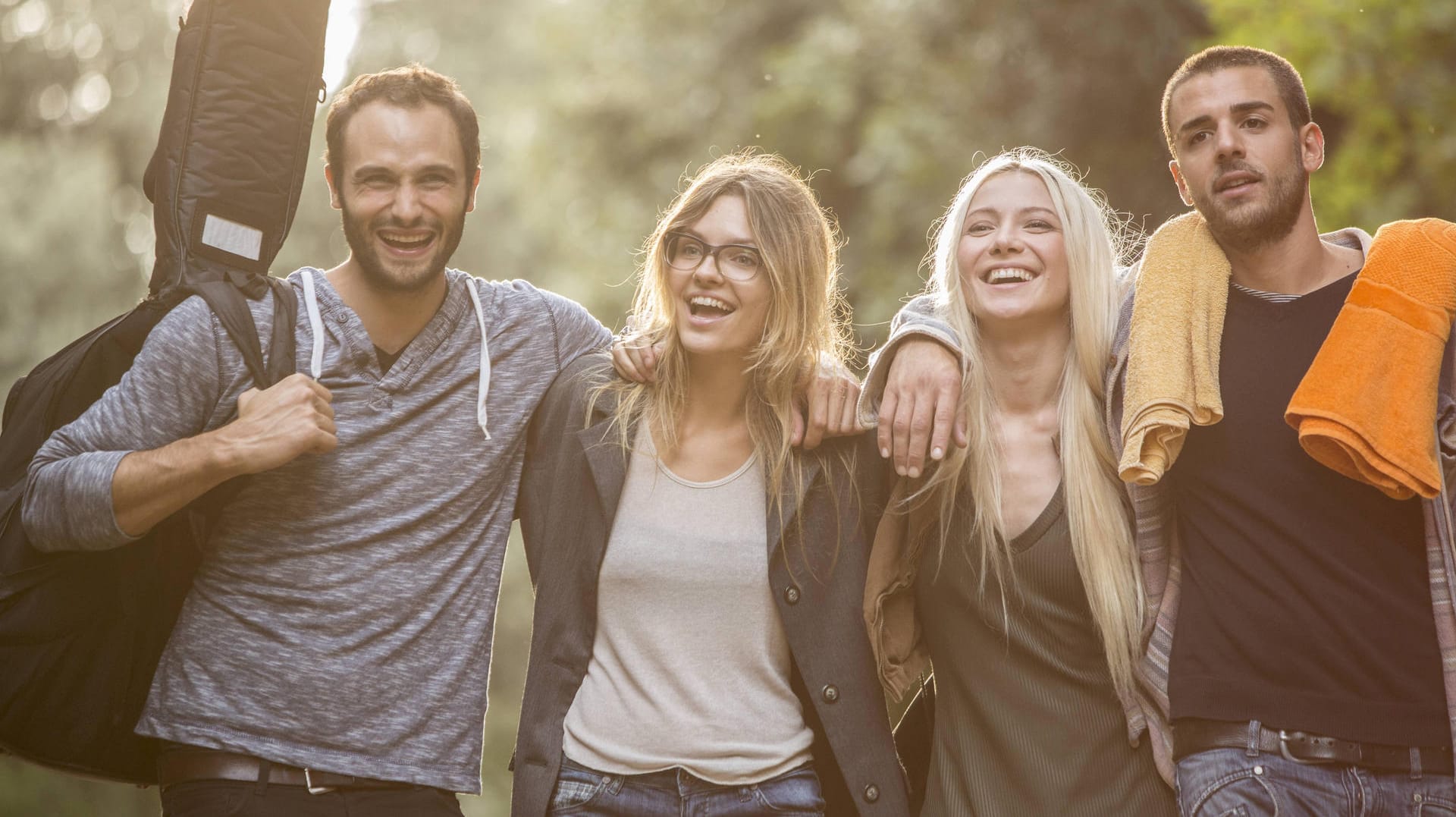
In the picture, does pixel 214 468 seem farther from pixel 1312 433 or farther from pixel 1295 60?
pixel 1295 60

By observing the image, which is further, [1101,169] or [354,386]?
[1101,169]

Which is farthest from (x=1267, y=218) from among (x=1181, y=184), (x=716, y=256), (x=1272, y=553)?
(x=716, y=256)

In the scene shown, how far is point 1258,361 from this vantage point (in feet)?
11.0

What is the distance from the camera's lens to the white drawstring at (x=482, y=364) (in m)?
3.59

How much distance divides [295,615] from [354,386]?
1.83 ft

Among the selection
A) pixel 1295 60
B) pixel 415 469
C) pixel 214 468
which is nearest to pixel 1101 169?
pixel 1295 60

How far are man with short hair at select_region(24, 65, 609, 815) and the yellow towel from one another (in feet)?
4.95

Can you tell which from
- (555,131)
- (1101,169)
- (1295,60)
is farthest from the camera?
(555,131)

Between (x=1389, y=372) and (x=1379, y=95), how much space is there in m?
4.03

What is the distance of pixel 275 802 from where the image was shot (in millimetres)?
3229

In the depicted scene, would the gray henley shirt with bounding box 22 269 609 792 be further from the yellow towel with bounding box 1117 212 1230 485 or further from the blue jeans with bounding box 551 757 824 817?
the yellow towel with bounding box 1117 212 1230 485

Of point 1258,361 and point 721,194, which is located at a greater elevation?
point 721,194

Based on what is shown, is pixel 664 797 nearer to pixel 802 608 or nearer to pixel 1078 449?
pixel 802 608

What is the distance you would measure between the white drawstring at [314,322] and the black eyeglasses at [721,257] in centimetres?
89
